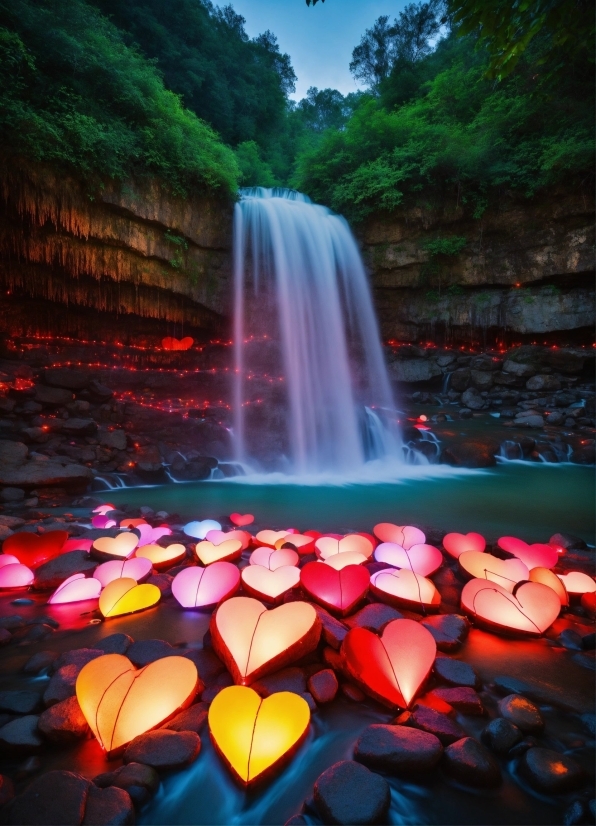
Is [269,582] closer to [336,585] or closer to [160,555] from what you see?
[336,585]

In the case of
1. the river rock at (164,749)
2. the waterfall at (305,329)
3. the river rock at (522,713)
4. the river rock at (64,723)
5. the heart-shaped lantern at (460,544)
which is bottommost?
the heart-shaped lantern at (460,544)

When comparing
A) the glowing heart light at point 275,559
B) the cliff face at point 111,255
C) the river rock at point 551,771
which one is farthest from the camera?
the cliff face at point 111,255

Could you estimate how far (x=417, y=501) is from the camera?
19.1 feet

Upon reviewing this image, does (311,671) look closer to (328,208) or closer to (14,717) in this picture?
(14,717)

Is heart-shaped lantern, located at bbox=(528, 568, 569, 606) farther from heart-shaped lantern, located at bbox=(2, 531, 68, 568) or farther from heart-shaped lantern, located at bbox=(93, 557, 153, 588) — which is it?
heart-shaped lantern, located at bbox=(2, 531, 68, 568)

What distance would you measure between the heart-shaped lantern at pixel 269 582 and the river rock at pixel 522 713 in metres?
1.19

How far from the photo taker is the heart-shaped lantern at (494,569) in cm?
243

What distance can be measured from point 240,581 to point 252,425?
687 cm

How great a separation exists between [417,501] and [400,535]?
2.74 meters

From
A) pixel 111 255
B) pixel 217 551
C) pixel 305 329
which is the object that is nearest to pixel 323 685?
pixel 217 551

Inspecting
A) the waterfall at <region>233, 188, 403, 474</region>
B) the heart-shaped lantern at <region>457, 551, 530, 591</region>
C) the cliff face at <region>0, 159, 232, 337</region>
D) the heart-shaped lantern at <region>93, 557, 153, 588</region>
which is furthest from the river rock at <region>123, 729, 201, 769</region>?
the cliff face at <region>0, 159, 232, 337</region>

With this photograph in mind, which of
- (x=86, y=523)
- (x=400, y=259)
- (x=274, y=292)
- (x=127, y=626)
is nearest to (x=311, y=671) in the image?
(x=127, y=626)

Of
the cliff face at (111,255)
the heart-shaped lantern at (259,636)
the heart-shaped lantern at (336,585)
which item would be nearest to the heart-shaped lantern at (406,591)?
the heart-shaped lantern at (336,585)

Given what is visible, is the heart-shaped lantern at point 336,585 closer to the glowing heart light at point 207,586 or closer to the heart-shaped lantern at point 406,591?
the heart-shaped lantern at point 406,591
